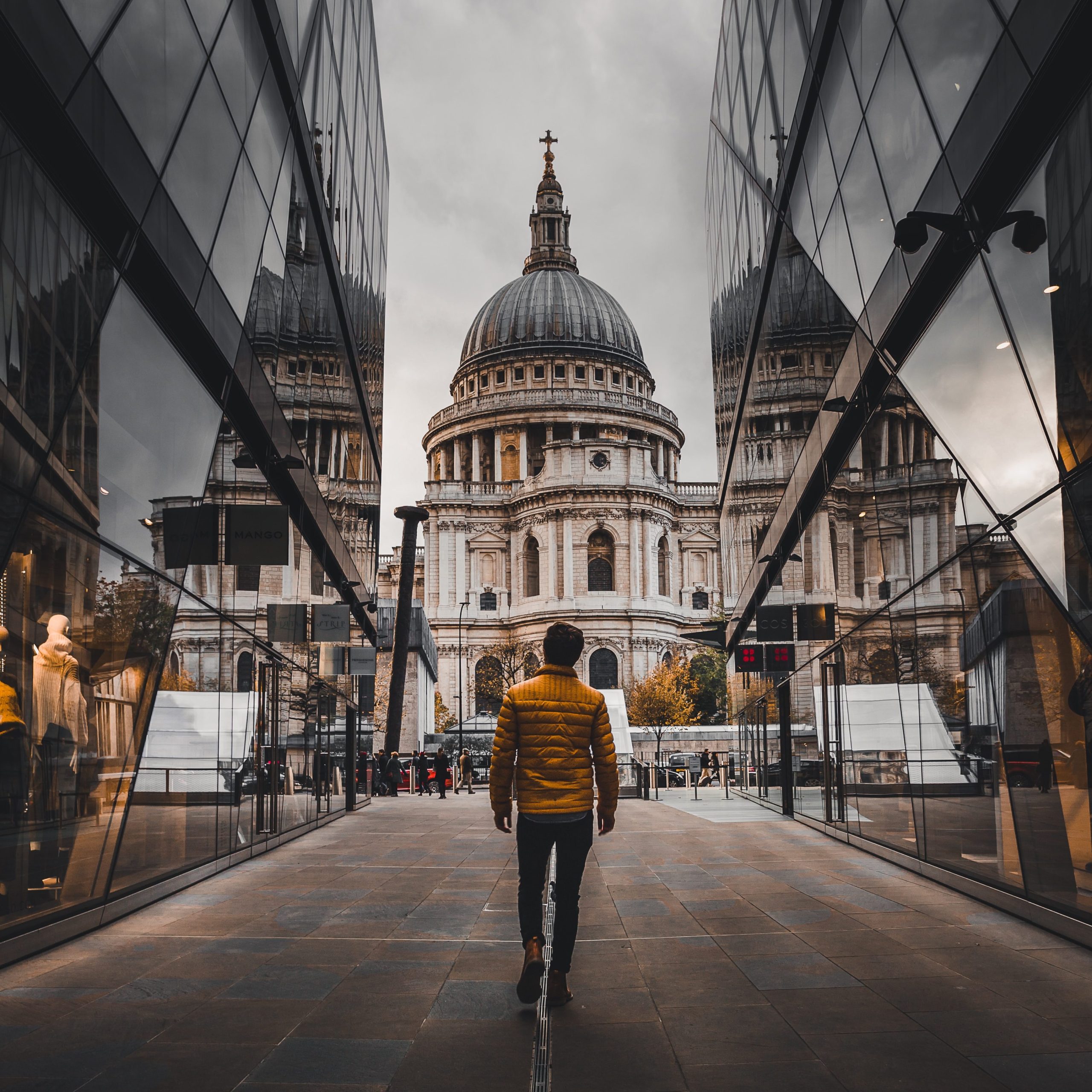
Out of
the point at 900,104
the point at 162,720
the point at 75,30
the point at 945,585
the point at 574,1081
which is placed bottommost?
the point at 574,1081

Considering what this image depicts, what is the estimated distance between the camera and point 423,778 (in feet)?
128

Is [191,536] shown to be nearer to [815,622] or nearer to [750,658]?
Result: [815,622]

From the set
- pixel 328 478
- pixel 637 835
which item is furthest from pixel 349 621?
pixel 637 835

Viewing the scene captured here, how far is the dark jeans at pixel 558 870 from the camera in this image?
19.5 ft

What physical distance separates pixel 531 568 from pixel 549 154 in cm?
7088

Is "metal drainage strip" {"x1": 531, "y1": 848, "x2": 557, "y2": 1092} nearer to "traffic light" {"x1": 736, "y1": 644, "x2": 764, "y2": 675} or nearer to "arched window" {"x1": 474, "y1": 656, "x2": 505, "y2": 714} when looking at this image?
"traffic light" {"x1": 736, "y1": 644, "x2": 764, "y2": 675}

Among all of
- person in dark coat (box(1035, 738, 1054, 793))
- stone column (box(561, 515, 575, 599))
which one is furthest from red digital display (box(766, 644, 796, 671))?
stone column (box(561, 515, 575, 599))

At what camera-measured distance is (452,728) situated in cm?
7188

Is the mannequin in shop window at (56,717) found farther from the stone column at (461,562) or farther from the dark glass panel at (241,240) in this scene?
the stone column at (461,562)

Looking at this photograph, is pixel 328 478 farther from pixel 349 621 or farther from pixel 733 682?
pixel 733 682

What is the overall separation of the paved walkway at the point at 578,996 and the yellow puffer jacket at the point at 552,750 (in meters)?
1.00

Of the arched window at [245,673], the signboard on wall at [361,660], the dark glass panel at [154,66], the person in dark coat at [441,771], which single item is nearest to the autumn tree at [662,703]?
the person in dark coat at [441,771]

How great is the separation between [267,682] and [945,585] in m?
8.25

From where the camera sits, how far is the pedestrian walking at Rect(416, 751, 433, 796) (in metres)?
38.5
